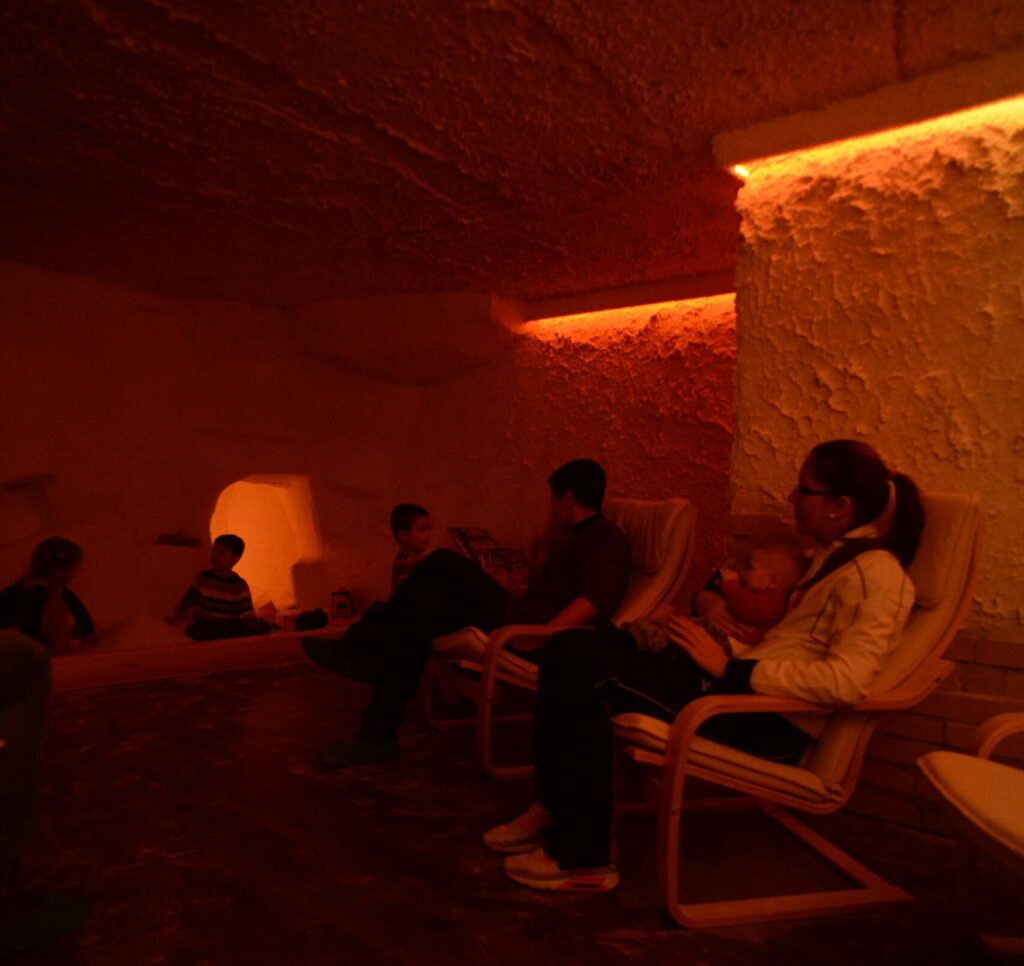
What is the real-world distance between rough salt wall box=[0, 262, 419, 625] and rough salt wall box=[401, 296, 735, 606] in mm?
511

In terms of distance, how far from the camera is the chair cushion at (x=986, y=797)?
1.21 metres

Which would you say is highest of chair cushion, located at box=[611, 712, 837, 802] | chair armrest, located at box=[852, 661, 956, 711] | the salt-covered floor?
chair armrest, located at box=[852, 661, 956, 711]

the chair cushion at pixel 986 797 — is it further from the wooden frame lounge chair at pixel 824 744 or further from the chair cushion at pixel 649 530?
the chair cushion at pixel 649 530

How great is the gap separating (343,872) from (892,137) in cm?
255

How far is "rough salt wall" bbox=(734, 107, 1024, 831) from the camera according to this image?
221 centimetres

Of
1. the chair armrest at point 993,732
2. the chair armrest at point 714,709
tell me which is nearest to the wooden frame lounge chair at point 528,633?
the chair armrest at point 714,709

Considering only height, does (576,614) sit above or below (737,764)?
above

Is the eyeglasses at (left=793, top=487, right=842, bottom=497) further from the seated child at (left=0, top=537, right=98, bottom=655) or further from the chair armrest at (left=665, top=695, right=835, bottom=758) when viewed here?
the seated child at (left=0, top=537, right=98, bottom=655)

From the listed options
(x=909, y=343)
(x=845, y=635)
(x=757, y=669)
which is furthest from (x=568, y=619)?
(x=909, y=343)

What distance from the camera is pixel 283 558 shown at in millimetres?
6734

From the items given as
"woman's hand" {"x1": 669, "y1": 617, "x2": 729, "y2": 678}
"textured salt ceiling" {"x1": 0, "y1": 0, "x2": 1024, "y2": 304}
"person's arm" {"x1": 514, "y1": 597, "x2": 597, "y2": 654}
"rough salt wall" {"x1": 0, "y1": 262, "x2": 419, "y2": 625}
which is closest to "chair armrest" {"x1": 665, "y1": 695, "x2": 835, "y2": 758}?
"woman's hand" {"x1": 669, "y1": 617, "x2": 729, "y2": 678}

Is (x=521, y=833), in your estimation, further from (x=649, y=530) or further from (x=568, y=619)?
(x=649, y=530)

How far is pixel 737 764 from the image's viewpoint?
5.54 ft

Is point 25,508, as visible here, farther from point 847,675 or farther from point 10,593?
point 847,675
